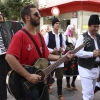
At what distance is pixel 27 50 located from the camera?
8.20 feet

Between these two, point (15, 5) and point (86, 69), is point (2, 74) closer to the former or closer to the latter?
point (86, 69)

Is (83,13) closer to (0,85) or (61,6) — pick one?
(61,6)

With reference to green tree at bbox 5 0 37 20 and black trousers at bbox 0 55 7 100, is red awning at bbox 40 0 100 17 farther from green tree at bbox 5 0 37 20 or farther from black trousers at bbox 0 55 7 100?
black trousers at bbox 0 55 7 100

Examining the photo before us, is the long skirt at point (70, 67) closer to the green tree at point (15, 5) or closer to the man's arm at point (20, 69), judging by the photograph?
the man's arm at point (20, 69)

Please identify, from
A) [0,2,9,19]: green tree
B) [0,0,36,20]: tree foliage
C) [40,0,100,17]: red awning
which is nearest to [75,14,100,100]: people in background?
[40,0,100,17]: red awning

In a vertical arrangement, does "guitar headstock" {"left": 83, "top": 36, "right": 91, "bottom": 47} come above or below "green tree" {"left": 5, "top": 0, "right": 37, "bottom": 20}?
below

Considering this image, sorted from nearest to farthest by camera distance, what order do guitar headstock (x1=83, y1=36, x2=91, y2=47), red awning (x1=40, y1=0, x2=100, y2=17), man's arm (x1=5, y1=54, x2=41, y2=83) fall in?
man's arm (x1=5, y1=54, x2=41, y2=83)
guitar headstock (x1=83, y1=36, x2=91, y2=47)
red awning (x1=40, y1=0, x2=100, y2=17)

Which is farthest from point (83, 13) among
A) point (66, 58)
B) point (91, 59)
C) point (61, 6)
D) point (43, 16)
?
point (66, 58)

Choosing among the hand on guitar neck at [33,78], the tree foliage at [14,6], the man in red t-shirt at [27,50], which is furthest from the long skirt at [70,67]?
the tree foliage at [14,6]

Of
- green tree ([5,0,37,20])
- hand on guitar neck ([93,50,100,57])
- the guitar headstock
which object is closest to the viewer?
hand on guitar neck ([93,50,100,57])

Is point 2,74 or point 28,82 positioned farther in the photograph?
point 2,74

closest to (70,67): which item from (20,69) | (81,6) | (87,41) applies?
(87,41)

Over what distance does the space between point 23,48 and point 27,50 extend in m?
0.06

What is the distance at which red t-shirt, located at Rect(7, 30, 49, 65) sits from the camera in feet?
7.85
